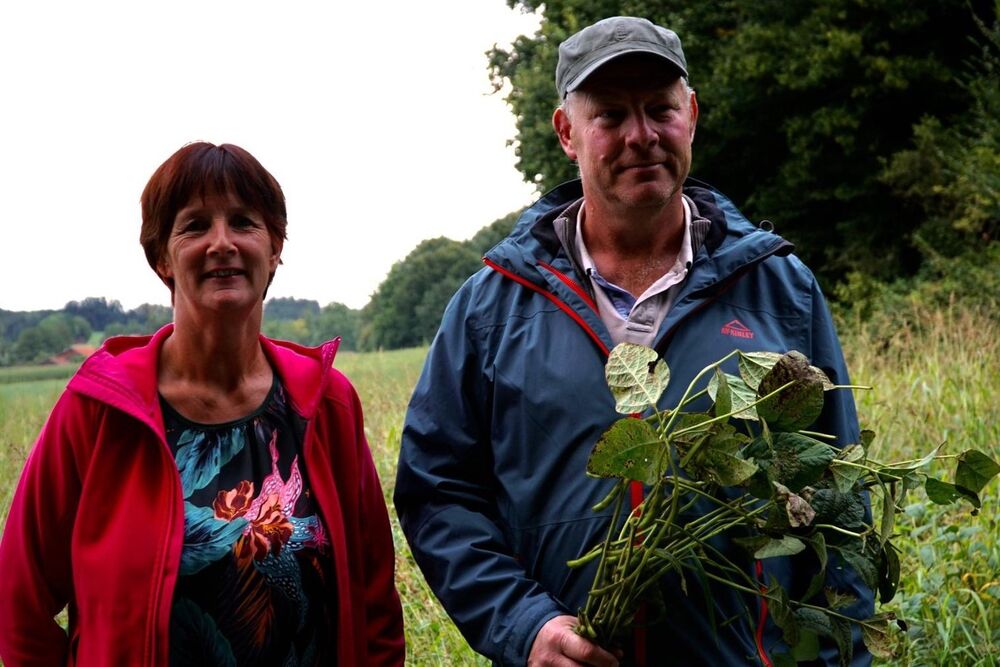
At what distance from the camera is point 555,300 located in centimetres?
238

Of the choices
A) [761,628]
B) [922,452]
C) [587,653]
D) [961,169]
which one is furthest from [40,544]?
[961,169]

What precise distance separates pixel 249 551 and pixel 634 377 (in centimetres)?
88

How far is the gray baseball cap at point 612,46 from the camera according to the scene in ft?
8.02

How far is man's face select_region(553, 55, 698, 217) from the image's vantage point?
2.42 metres

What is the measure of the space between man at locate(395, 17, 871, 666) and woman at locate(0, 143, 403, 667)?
220 mm

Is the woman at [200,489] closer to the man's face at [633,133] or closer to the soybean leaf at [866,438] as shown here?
the man's face at [633,133]

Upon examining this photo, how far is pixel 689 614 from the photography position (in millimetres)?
2182

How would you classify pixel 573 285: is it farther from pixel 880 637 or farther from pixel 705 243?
pixel 880 637

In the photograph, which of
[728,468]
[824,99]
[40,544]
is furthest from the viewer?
[824,99]

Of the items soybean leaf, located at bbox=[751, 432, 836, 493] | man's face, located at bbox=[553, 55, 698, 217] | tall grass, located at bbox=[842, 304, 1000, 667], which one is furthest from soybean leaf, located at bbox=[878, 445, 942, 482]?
man's face, located at bbox=[553, 55, 698, 217]

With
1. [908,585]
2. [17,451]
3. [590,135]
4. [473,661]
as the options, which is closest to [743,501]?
[590,135]

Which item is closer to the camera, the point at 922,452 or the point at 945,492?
the point at 945,492

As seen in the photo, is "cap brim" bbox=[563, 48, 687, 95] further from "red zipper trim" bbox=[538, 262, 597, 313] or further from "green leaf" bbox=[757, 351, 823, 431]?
"green leaf" bbox=[757, 351, 823, 431]

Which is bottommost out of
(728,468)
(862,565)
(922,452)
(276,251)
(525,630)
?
(922,452)
